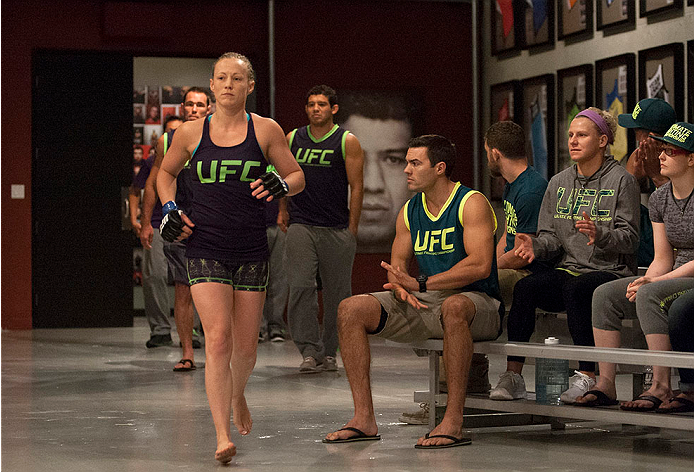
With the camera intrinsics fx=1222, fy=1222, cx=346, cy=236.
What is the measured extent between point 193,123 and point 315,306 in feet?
9.75

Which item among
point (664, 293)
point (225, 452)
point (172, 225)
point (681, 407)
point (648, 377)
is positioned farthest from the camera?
point (648, 377)

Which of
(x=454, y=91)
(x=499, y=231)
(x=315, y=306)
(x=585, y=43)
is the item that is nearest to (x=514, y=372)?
(x=315, y=306)

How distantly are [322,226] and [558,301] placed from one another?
94.1 inches

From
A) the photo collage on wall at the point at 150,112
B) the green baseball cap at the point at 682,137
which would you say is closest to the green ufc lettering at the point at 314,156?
the green baseball cap at the point at 682,137

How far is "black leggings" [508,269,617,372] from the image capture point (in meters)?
5.04

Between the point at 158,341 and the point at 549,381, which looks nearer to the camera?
the point at 549,381

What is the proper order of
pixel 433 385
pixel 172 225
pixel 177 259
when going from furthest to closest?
pixel 177 259 < pixel 433 385 < pixel 172 225

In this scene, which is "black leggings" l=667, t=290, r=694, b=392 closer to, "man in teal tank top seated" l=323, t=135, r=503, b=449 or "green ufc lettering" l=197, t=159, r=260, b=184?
"man in teal tank top seated" l=323, t=135, r=503, b=449

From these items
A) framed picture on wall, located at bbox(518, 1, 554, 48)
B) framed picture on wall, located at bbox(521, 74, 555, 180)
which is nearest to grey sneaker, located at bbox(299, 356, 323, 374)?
framed picture on wall, located at bbox(521, 74, 555, 180)

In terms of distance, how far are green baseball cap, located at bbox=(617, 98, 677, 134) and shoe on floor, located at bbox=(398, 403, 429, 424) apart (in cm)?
154

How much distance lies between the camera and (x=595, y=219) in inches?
206

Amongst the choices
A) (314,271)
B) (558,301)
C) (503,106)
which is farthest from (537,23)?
(558,301)

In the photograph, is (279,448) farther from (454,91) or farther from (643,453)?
(454,91)

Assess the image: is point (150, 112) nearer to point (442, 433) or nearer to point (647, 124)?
point (647, 124)
